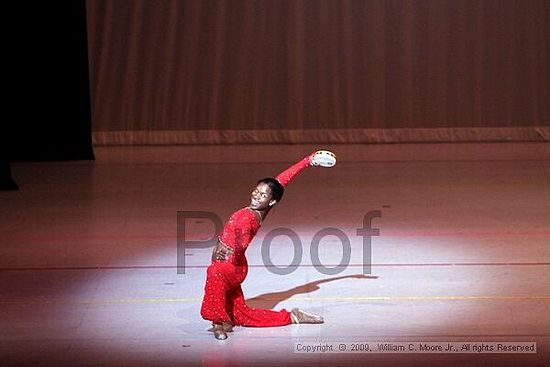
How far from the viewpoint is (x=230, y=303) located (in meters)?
5.41

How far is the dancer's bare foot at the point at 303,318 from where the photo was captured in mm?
5492

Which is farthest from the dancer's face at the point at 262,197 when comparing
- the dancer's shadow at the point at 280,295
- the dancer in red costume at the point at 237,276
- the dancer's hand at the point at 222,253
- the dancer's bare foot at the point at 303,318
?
the dancer's shadow at the point at 280,295

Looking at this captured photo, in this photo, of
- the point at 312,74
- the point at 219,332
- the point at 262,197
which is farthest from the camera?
the point at 312,74

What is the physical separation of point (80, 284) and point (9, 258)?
894mm

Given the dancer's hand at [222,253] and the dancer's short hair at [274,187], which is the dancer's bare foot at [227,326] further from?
the dancer's short hair at [274,187]

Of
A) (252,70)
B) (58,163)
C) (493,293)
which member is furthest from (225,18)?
(493,293)

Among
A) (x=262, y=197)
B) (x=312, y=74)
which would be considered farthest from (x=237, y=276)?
(x=312, y=74)

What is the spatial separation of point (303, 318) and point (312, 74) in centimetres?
742

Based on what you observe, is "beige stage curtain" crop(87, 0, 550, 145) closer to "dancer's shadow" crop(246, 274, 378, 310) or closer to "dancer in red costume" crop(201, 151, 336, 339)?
"dancer's shadow" crop(246, 274, 378, 310)

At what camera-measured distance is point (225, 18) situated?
41.2 ft

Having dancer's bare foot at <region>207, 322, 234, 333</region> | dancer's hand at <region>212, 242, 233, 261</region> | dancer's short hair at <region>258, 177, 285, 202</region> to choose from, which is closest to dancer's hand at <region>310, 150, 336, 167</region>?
dancer's short hair at <region>258, 177, 285, 202</region>

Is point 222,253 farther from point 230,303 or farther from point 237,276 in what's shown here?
point 230,303

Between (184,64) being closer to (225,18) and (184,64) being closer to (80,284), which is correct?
(225,18)

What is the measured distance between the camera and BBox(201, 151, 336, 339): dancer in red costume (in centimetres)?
527
